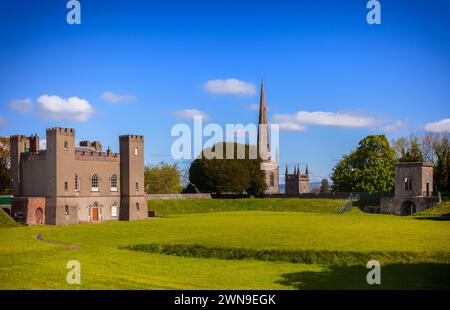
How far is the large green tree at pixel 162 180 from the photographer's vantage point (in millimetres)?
107812

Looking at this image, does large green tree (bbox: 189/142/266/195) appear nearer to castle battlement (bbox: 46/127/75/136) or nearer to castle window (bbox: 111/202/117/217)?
castle window (bbox: 111/202/117/217)

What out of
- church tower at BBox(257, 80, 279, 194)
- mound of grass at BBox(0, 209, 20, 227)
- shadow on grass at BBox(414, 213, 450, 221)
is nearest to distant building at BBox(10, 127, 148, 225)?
mound of grass at BBox(0, 209, 20, 227)

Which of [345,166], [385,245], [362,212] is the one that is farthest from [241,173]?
[385,245]

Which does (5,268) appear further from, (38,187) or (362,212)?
(362,212)

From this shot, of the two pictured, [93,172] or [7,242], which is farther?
A: [93,172]

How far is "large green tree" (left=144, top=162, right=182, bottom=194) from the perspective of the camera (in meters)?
108

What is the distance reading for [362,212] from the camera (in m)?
72.6

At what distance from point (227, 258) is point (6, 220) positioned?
30.7 meters

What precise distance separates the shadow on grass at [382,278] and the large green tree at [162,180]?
82845 mm

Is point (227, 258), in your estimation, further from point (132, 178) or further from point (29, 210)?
point (132, 178)

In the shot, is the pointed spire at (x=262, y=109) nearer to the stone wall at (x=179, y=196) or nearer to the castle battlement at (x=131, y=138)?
the stone wall at (x=179, y=196)

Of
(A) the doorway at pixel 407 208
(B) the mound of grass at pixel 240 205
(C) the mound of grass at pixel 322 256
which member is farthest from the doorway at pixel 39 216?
(A) the doorway at pixel 407 208

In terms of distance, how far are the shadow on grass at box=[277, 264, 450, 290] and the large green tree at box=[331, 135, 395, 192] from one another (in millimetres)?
61697
